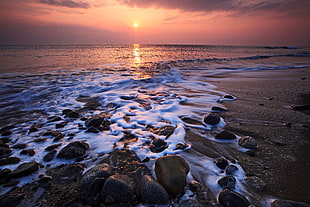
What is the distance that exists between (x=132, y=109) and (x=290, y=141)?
3.60m

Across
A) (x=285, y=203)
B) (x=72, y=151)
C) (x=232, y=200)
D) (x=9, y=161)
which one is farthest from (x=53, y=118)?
(x=285, y=203)

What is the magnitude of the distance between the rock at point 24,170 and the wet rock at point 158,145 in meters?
1.69

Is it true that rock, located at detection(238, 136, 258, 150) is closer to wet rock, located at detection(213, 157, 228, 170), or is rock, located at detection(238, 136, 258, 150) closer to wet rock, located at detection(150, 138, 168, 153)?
wet rock, located at detection(213, 157, 228, 170)

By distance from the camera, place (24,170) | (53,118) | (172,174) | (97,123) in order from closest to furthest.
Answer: (172,174), (24,170), (97,123), (53,118)

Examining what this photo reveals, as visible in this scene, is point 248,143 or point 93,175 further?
point 248,143

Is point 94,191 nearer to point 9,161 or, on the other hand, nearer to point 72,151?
point 72,151

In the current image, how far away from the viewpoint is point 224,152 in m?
2.62

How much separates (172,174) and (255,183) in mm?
1037

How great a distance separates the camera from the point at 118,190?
1.72 metres

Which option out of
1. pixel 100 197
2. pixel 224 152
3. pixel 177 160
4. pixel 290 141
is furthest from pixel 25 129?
pixel 290 141

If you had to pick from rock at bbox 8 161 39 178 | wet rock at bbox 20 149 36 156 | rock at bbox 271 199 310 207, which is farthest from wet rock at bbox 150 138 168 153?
wet rock at bbox 20 149 36 156

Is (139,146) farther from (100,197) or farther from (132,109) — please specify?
(132,109)

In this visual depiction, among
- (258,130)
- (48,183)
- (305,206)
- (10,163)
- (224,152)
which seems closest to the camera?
(305,206)

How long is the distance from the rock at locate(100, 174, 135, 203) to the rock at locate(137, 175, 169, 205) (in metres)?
0.11
